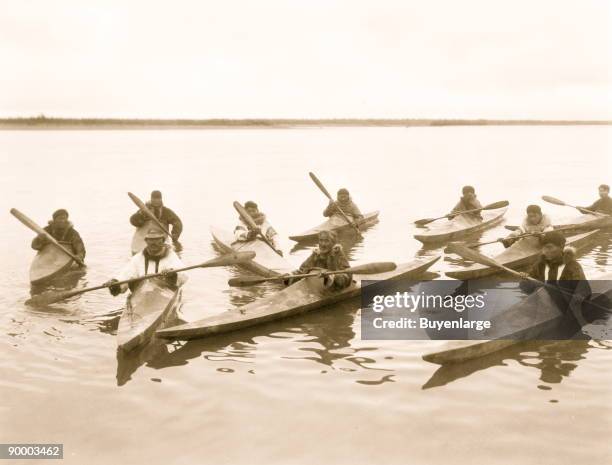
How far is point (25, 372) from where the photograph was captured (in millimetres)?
7039

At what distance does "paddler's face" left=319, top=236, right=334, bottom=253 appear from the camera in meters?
9.13

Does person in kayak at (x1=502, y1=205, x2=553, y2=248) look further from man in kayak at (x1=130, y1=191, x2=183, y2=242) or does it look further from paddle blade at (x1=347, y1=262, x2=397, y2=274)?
man in kayak at (x1=130, y1=191, x2=183, y2=242)

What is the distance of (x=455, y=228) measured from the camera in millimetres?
14727

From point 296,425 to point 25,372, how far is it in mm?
3430

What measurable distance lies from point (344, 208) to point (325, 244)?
6580 millimetres

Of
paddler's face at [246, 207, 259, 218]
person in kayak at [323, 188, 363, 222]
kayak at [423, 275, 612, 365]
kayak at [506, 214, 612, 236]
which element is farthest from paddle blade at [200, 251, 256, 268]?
kayak at [506, 214, 612, 236]

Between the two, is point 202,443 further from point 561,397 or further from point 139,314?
point 561,397

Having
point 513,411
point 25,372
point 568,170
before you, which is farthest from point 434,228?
point 568,170

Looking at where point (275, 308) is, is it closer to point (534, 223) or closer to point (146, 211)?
point (146, 211)

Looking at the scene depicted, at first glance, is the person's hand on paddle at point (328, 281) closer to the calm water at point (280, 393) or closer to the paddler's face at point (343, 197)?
the calm water at point (280, 393)

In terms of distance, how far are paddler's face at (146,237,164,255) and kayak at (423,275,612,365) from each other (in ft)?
14.0

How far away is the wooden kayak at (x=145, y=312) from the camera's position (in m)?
7.18

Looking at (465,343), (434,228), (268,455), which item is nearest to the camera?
(268,455)

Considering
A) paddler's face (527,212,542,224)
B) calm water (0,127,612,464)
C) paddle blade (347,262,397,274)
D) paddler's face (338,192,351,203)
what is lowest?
calm water (0,127,612,464)
